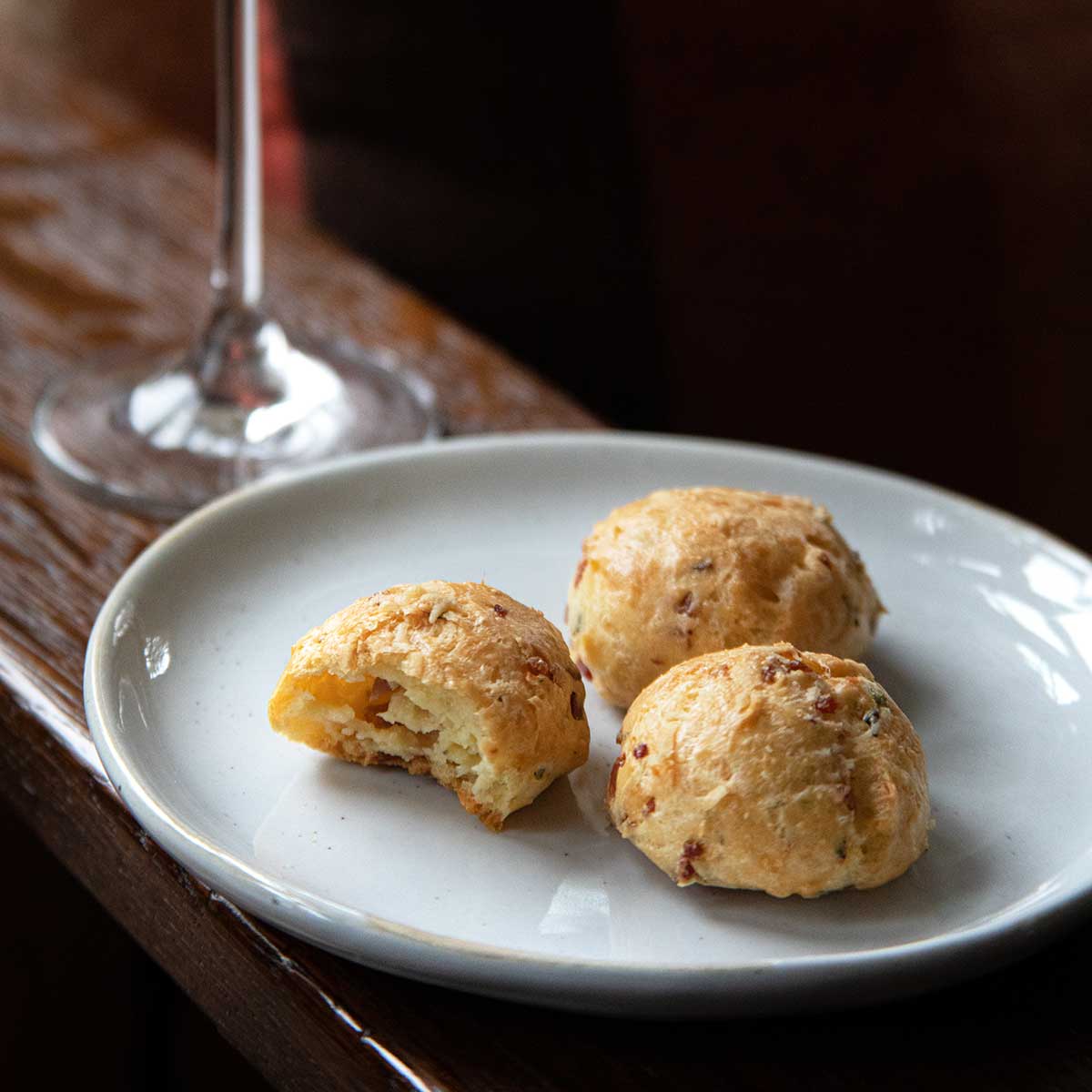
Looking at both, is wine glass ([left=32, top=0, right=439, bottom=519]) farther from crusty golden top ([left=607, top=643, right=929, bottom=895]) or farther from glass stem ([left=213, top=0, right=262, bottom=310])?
crusty golden top ([left=607, top=643, right=929, bottom=895])

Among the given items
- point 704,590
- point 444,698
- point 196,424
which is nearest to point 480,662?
point 444,698

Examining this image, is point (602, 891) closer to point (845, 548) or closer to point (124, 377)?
point (845, 548)

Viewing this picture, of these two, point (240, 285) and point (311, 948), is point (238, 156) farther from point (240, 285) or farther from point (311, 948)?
point (311, 948)

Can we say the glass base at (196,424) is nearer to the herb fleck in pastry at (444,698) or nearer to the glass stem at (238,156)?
the glass stem at (238,156)

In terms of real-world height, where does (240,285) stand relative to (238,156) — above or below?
below

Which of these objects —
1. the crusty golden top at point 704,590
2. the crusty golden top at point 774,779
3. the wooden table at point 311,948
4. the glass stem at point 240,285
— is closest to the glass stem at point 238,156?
the glass stem at point 240,285
